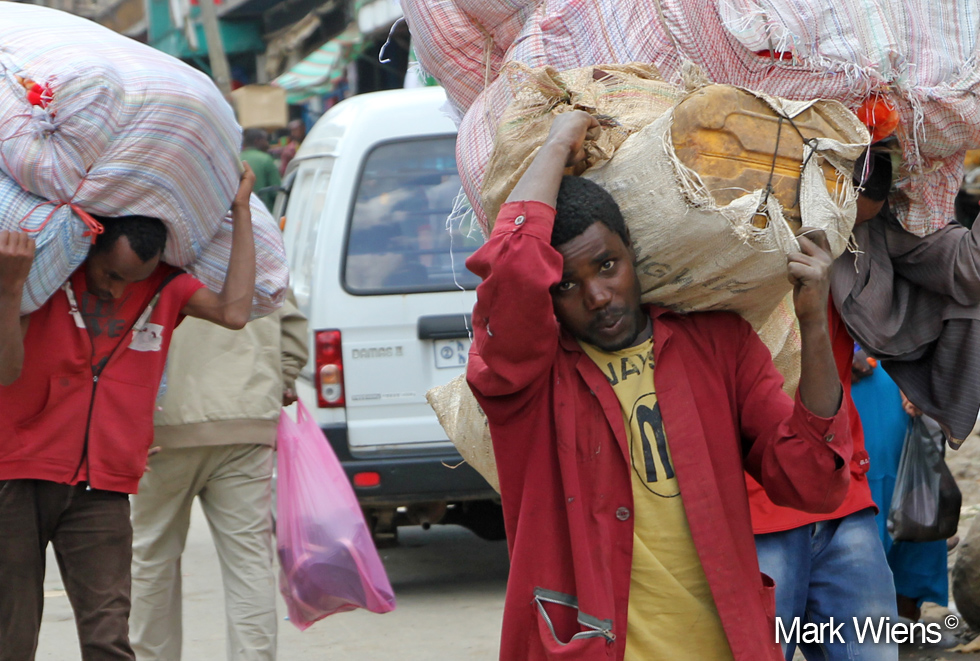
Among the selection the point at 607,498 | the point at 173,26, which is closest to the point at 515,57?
the point at 607,498

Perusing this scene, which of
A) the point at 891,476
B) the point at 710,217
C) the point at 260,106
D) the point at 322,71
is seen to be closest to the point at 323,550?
the point at 891,476

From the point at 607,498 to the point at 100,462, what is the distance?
1619 millimetres

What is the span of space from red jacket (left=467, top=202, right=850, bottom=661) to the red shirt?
678 mm

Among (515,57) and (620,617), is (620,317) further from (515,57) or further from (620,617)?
(515,57)

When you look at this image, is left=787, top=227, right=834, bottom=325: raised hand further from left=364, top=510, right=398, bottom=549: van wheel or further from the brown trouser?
left=364, top=510, right=398, bottom=549: van wheel

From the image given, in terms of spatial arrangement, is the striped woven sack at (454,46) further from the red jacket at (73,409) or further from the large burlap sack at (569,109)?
the red jacket at (73,409)

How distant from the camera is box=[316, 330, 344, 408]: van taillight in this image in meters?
5.64

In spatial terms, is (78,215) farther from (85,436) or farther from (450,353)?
(450,353)

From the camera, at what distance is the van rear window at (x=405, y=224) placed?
5.75 meters

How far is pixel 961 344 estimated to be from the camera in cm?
315

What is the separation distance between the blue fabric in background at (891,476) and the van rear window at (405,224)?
1955 millimetres

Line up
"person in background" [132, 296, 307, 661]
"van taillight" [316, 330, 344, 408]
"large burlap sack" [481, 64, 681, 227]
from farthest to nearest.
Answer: "van taillight" [316, 330, 344, 408] → "person in background" [132, 296, 307, 661] → "large burlap sack" [481, 64, 681, 227]

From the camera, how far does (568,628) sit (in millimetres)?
2256

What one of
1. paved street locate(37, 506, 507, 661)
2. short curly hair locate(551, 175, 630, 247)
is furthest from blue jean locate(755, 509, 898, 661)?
paved street locate(37, 506, 507, 661)
